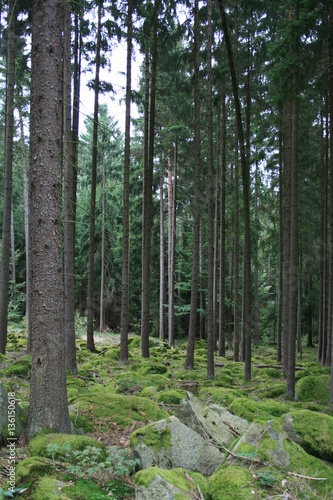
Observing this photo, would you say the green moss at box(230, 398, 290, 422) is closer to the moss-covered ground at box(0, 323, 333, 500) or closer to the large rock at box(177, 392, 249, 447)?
the moss-covered ground at box(0, 323, 333, 500)

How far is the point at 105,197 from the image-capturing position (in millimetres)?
27750

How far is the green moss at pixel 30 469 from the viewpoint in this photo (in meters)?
3.53

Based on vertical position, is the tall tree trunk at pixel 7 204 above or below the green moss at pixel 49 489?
above

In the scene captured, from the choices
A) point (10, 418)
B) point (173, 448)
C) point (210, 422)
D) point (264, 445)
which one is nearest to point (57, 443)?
point (10, 418)

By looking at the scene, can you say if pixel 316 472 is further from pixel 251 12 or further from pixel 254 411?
pixel 251 12

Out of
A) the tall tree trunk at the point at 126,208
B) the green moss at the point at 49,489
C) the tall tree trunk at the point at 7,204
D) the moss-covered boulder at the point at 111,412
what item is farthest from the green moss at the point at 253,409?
the tall tree trunk at the point at 7,204

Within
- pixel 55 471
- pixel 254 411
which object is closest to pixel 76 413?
pixel 55 471

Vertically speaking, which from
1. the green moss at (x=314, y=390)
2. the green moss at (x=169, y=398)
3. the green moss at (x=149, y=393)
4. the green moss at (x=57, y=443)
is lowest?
the green moss at (x=314, y=390)

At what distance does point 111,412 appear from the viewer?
19.4 feet

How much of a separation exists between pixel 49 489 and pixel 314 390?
315 inches

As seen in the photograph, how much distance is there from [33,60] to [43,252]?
8.36ft

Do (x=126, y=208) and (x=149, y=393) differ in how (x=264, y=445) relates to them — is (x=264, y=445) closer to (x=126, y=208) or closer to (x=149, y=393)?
(x=149, y=393)

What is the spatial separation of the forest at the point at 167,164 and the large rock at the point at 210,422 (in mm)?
993

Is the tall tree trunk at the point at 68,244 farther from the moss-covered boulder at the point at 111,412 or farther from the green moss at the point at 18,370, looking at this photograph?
the moss-covered boulder at the point at 111,412
